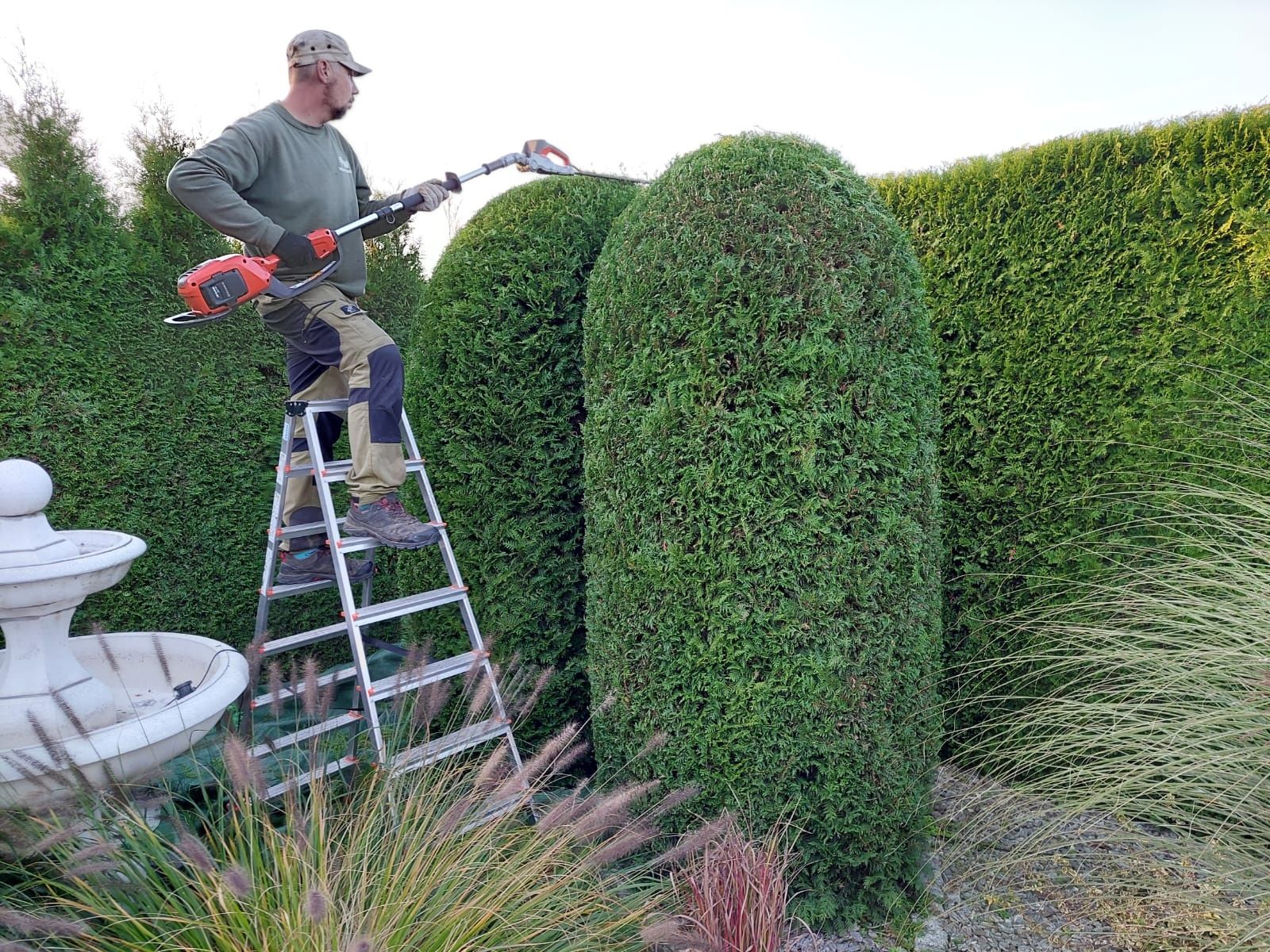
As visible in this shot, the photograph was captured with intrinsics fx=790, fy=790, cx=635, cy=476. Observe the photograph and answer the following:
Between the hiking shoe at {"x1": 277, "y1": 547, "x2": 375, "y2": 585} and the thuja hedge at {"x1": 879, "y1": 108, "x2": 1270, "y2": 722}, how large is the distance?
2925mm

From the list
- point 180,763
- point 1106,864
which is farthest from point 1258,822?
point 180,763

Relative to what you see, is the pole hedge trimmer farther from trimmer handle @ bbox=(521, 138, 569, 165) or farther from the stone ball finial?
the stone ball finial

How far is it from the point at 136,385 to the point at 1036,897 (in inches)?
191

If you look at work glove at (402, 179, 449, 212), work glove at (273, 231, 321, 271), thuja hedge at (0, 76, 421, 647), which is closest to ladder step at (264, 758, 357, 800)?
thuja hedge at (0, 76, 421, 647)

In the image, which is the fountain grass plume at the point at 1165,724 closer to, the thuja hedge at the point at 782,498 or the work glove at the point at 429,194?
the thuja hedge at the point at 782,498

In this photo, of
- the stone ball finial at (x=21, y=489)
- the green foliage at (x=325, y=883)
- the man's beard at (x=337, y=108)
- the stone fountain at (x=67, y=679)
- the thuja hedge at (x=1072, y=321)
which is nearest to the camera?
the green foliage at (x=325, y=883)

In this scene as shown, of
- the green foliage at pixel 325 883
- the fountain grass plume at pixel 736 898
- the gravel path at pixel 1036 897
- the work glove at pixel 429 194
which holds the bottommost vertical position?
the gravel path at pixel 1036 897

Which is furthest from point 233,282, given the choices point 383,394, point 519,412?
point 519,412

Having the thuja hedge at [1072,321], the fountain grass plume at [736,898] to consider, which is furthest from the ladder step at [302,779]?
the thuja hedge at [1072,321]

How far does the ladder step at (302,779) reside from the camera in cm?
232

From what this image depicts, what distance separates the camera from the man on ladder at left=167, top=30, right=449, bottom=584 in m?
3.02

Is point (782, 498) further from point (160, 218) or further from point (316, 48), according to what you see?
point (160, 218)

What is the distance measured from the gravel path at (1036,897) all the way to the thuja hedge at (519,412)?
5.67 feet

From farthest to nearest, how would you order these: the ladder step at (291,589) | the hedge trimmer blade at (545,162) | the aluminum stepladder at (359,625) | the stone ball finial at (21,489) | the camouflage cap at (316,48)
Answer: the hedge trimmer blade at (545,162), the ladder step at (291,589), the camouflage cap at (316,48), the aluminum stepladder at (359,625), the stone ball finial at (21,489)
